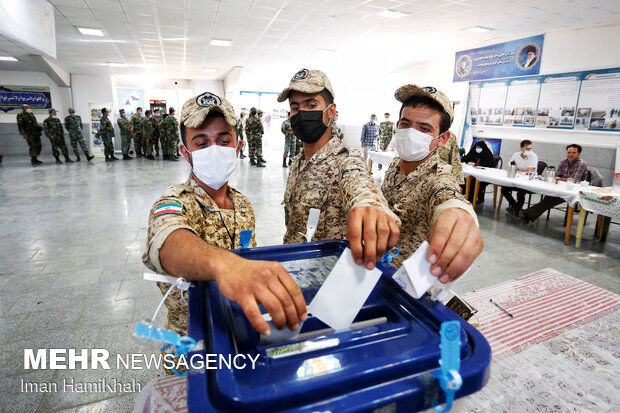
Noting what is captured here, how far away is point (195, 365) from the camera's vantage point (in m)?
0.47

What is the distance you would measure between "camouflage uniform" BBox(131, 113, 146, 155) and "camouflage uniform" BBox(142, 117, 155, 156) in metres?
0.28

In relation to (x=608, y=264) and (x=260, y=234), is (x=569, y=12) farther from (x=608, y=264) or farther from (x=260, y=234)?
(x=260, y=234)

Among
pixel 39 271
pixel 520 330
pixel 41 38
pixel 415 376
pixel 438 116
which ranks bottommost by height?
pixel 39 271

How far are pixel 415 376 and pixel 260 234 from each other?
392 centimetres

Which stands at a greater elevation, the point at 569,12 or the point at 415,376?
the point at 569,12

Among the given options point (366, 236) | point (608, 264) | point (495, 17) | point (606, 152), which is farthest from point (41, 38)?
point (606, 152)

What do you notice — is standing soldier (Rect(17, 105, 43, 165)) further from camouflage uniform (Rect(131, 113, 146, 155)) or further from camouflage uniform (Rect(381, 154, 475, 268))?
camouflage uniform (Rect(381, 154, 475, 268))

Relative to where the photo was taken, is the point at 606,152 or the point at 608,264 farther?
the point at 606,152

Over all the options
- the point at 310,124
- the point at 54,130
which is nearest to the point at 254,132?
the point at 54,130

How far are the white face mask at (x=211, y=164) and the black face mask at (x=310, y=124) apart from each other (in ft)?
1.50

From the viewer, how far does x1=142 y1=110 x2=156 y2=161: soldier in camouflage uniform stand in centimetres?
1213

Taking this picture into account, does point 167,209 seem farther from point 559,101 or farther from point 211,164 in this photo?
point 559,101

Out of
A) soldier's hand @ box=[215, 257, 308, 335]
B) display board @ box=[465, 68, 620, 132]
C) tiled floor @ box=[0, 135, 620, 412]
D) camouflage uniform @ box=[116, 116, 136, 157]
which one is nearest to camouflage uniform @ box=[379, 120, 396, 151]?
display board @ box=[465, 68, 620, 132]

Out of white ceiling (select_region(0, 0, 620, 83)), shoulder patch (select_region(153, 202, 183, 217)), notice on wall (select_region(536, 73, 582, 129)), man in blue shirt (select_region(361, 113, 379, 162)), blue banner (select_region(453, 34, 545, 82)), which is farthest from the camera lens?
man in blue shirt (select_region(361, 113, 379, 162))
